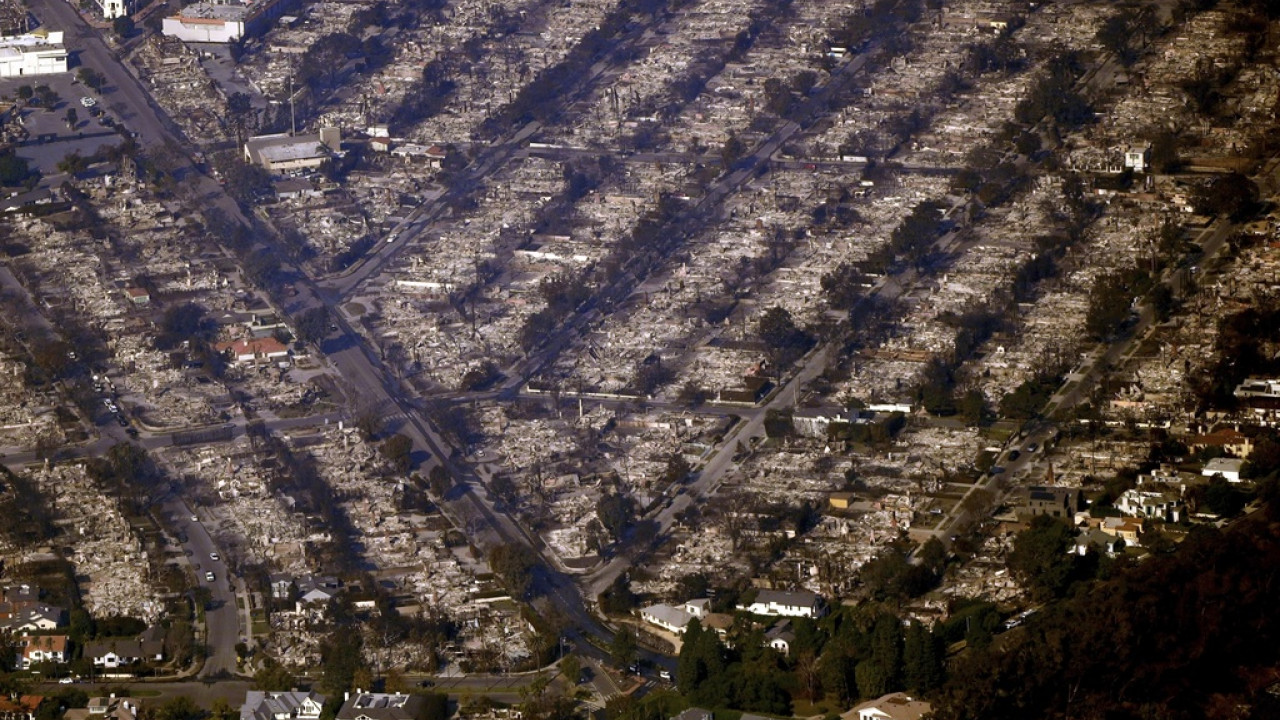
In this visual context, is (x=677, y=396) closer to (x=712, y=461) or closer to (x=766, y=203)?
(x=712, y=461)

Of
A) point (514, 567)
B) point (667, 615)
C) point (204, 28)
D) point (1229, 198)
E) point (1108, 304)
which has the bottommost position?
point (667, 615)

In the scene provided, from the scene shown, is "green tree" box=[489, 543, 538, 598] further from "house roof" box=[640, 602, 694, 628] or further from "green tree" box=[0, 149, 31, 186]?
"green tree" box=[0, 149, 31, 186]

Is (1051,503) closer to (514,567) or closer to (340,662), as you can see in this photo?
(514,567)

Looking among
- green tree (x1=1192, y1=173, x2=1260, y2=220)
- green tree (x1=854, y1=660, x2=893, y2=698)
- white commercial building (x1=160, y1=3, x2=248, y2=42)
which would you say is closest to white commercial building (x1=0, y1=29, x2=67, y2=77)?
white commercial building (x1=160, y1=3, x2=248, y2=42)

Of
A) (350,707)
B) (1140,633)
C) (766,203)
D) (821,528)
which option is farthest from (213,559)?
(766,203)

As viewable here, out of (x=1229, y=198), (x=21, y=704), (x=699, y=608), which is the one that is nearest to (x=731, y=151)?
(x=1229, y=198)

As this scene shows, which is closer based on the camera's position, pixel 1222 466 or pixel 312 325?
pixel 1222 466

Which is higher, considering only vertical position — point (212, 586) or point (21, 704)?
point (212, 586)
